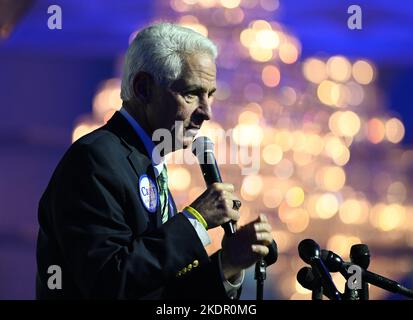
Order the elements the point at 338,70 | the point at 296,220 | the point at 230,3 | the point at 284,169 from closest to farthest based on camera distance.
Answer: the point at 230,3 → the point at 284,169 → the point at 296,220 → the point at 338,70

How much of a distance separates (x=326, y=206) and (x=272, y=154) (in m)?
1.56

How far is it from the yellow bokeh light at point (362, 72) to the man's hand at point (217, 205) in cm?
1125

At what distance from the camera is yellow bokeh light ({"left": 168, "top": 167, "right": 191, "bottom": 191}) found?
34.6ft

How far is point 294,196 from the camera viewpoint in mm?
12641

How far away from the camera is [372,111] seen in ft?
42.0

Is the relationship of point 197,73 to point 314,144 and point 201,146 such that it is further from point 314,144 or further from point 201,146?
point 314,144

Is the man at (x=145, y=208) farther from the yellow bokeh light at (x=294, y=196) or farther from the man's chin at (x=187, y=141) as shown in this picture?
the yellow bokeh light at (x=294, y=196)

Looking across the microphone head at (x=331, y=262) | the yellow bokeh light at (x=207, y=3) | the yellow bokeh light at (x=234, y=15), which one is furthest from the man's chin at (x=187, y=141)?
the yellow bokeh light at (x=234, y=15)

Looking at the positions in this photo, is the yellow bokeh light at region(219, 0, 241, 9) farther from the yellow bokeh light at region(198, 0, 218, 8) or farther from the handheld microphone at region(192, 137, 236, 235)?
the handheld microphone at region(192, 137, 236, 235)

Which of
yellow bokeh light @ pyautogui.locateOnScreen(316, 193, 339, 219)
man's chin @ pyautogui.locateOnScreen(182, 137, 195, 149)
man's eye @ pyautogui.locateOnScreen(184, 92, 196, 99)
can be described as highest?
yellow bokeh light @ pyautogui.locateOnScreen(316, 193, 339, 219)

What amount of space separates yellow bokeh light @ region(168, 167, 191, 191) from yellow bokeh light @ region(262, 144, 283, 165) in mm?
1753

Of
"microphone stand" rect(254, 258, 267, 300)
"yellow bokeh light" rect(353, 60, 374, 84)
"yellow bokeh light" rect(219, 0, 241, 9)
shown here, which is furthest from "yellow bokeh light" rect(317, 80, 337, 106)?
"microphone stand" rect(254, 258, 267, 300)

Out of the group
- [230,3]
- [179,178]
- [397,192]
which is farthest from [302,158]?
[230,3]
